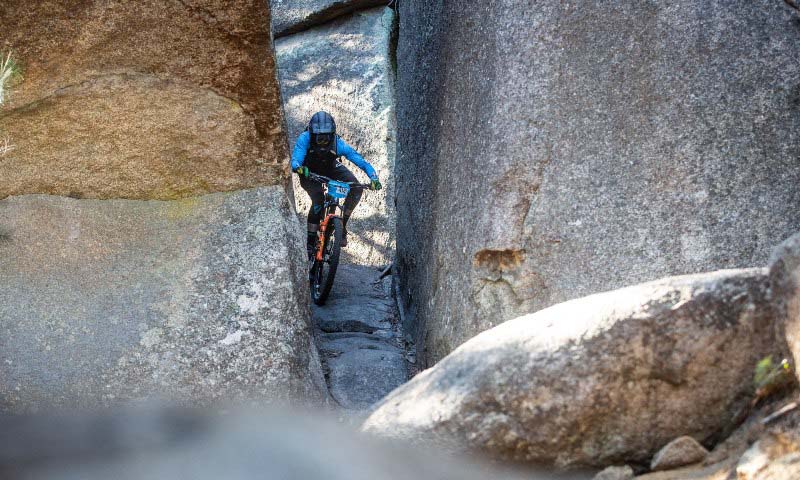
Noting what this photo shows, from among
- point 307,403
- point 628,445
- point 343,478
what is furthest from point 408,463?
point 307,403

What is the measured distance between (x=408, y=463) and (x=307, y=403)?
55.9 inches

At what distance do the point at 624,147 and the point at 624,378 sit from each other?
155 cm

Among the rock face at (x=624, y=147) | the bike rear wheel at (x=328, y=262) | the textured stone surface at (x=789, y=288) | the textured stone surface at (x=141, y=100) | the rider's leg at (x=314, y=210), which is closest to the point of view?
the textured stone surface at (x=789, y=288)

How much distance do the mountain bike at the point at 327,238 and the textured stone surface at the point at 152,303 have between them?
2.28m

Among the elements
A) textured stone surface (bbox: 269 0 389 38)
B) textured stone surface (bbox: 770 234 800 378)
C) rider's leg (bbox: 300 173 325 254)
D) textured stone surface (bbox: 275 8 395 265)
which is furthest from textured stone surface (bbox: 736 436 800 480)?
textured stone surface (bbox: 269 0 389 38)

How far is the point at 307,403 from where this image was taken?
3.93m

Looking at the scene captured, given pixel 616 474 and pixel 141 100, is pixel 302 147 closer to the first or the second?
pixel 141 100

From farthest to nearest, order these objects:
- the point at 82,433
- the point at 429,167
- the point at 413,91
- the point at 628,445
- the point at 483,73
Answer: the point at 413,91, the point at 429,167, the point at 483,73, the point at 82,433, the point at 628,445

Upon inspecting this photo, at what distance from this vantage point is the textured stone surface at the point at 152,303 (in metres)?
3.76

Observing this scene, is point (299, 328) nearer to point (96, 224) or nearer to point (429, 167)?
point (96, 224)

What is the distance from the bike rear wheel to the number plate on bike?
0.20 m

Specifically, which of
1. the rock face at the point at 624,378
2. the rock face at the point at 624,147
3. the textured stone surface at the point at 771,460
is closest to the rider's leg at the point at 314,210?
the rock face at the point at 624,147

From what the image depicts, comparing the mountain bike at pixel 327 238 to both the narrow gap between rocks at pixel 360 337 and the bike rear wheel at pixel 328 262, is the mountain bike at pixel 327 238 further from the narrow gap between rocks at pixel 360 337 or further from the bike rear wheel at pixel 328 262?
the narrow gap between rocks at pixel 360 337

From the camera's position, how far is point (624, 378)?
240 centimetres
